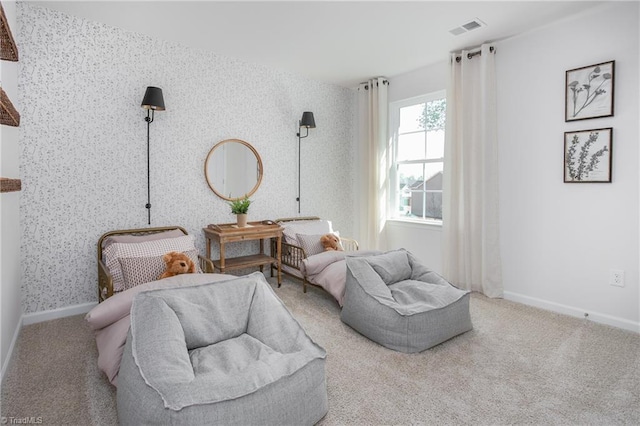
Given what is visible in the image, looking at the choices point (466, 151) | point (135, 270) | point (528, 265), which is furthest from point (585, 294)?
point (135, 270)

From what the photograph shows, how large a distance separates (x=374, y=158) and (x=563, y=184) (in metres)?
2.22

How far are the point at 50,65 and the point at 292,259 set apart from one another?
111 inches

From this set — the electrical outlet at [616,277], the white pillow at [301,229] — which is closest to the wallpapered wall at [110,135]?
the white pillow at [301,229]

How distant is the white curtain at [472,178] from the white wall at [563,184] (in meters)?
0.11

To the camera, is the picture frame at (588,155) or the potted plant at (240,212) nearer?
the picture frame at (588,155)

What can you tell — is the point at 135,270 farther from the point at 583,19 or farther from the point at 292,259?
the point at 583,19

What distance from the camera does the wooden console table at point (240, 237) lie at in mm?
3477

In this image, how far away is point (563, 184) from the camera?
123 inches

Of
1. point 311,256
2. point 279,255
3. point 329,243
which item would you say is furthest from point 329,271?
point 279,255

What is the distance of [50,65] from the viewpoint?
9.40 feet

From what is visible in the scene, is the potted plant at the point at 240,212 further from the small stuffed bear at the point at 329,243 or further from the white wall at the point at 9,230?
the white wall at the point at 9,230

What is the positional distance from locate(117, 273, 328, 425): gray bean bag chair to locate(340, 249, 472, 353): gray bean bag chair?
753 millimetres

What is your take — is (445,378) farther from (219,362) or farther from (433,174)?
(433,174)

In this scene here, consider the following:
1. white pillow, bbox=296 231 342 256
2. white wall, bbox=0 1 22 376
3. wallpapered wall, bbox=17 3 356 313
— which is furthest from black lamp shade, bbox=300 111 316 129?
white wall, bbox=0 1 22 376
